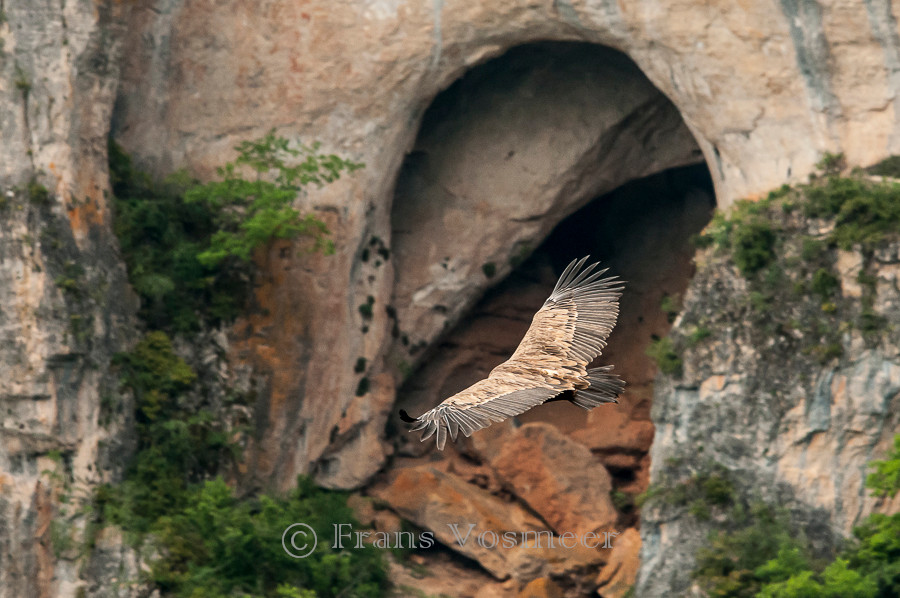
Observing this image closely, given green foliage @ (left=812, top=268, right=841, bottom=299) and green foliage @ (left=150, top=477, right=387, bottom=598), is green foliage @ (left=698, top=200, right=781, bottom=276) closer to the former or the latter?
green foliage @ (left=812, top=268, right=841, bottom=299)

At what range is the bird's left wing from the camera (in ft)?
39.5

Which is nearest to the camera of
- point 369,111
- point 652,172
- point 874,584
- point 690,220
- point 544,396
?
point 544,396

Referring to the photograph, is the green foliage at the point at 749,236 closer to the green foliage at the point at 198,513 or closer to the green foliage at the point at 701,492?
the green foliage at the point at 701,492

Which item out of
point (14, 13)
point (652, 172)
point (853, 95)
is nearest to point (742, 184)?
point (853, 95)

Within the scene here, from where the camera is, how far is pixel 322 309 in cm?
2706

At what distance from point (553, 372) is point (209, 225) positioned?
14.1 meters

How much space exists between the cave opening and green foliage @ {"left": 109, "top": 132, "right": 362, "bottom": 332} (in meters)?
3.18

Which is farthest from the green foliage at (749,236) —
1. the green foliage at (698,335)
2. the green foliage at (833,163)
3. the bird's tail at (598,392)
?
the bird's tail at (598,392)

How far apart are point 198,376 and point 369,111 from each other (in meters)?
5.62

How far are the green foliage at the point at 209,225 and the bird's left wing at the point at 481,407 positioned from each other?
12981mm

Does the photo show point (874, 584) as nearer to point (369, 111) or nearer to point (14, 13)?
point (369, 111)

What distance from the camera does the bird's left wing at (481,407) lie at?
39.5ft

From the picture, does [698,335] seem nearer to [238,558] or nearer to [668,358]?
[668,358]

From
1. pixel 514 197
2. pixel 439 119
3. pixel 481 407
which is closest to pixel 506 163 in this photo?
pixel 514 197
